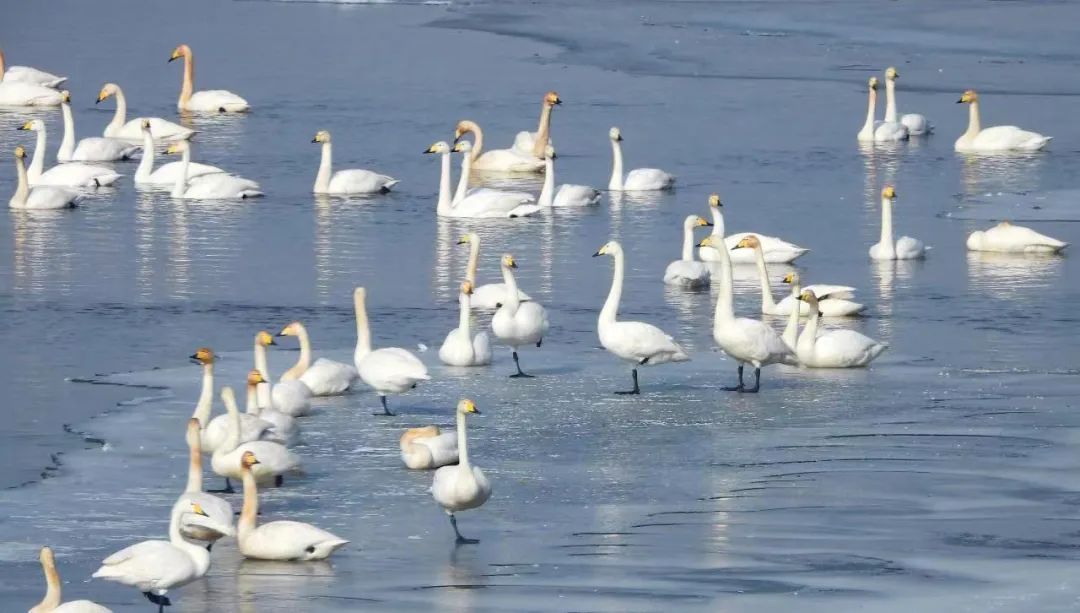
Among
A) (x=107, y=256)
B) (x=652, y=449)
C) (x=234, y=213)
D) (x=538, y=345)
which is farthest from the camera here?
(x=234, y=213)

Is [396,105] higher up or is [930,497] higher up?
[396,105]

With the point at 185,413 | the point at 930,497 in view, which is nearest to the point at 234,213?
the point at 185,413

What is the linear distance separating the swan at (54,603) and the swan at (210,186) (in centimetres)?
1379

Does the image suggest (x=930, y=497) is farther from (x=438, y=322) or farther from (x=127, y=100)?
(x=127, y=100)

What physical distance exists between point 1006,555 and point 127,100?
23.3 metres

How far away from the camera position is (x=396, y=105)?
30.1 metres

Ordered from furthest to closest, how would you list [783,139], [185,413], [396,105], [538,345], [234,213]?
[396,105] → [783,139] → [234,213] → [538,345] → [185,413]

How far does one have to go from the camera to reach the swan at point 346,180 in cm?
2231

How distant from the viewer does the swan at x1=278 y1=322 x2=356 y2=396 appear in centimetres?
1316

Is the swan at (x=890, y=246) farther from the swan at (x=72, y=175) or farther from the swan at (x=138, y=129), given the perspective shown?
the swan at (x=138, y=129)

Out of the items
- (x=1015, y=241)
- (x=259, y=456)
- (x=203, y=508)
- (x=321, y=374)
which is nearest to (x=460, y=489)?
(x=203, y=508)

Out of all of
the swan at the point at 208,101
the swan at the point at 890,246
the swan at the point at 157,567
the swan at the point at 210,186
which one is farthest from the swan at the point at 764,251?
the swan at the point at 208,101

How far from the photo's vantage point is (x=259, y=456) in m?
10.9

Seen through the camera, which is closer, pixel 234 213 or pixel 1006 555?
pixel 1006 555
